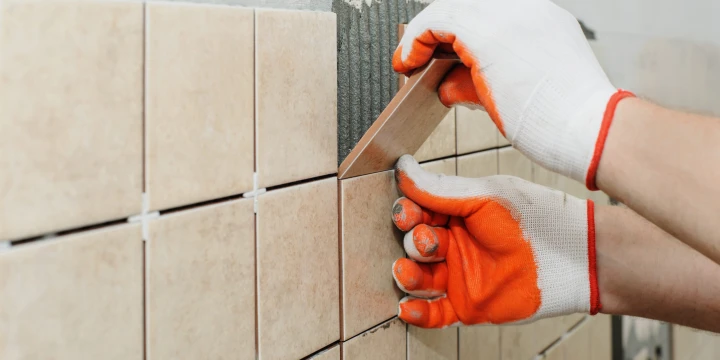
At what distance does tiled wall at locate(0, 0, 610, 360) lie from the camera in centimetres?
53

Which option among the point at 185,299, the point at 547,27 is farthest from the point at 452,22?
the point at 185,299

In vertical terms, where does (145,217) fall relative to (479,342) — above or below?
above

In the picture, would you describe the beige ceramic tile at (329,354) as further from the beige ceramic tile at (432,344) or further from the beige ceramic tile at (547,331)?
the beige ceramic tile at (547,331)

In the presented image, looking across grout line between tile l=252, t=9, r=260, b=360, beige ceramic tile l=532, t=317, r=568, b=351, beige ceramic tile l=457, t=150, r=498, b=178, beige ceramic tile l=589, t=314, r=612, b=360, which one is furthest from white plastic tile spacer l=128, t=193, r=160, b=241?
beige ceramic tile l=589, t=314, r=612, b=360

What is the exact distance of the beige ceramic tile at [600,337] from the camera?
1.89 m

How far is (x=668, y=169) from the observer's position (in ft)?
2.09

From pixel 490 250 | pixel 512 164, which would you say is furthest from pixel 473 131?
pixel 490 250

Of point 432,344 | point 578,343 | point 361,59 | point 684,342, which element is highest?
point 361,59

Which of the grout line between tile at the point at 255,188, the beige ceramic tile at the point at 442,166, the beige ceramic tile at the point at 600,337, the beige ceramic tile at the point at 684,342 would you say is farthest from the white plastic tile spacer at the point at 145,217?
the beige ceramic tile at the point at 684,342

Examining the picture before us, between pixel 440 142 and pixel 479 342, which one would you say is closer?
pixel 440 142

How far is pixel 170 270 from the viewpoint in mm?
656

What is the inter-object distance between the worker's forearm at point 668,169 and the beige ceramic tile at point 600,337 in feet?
4.51

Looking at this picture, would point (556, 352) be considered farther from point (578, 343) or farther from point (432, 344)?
point (432, 344)

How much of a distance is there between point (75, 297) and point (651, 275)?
0.94m
